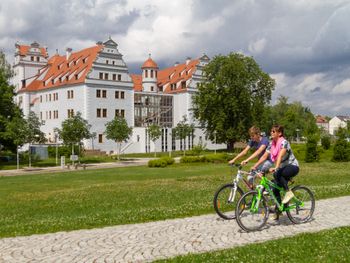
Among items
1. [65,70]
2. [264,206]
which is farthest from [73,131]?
[264,206]

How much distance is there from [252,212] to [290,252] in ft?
7.51

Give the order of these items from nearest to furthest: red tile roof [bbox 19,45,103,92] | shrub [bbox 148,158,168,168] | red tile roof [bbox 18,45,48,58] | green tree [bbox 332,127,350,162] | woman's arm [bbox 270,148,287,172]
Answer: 1. woman's arm [bbox 270,148,287,172]
2. green tree [bbox 332,127,350,162]
3. shrub [bbox 148,158,168,168]
4. red tile roof [bbox 19,45,103,92]
5. red tile roof [bbox 18,45,48,58]

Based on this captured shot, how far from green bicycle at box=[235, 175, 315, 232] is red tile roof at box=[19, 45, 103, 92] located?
5931cm

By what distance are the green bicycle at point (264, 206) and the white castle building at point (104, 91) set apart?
54235 millimetres

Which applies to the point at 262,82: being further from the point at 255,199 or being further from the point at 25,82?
the point at 255,199

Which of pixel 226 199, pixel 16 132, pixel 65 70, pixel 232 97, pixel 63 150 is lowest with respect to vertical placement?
pixel 226 199

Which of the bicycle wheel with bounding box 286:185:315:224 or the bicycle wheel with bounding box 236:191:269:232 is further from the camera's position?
the bicycle wheel with bounding box 286:185:315:224

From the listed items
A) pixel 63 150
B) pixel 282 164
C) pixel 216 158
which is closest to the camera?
pixel 282 164

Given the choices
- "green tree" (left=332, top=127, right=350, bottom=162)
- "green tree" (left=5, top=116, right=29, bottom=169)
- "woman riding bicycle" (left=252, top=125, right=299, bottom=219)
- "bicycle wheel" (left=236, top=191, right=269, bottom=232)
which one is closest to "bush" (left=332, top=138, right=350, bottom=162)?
"green tree" (left=332, top=127, right=350, bottom=162)

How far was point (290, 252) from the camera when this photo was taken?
7035mm

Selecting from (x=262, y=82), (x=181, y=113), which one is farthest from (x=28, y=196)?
(x=181, y=113)

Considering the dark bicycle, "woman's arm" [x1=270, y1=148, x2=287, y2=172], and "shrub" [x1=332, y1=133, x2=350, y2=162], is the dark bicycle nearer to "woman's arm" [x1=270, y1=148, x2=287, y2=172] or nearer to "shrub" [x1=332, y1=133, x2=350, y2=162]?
"woman's arm" [x1=270, y1=148, x2=287, y2=172]

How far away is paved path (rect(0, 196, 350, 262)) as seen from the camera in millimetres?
7500

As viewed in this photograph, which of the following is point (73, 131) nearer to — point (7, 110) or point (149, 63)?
point (7, 110)
